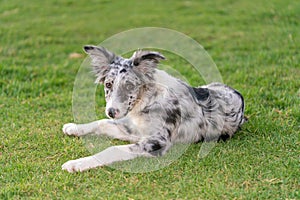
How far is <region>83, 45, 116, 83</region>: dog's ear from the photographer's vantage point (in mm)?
5844

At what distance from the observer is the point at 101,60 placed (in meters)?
5.87

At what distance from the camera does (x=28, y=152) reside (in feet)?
19.9

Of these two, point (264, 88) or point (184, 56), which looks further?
point (184, 56)

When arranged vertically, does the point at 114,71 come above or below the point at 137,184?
above

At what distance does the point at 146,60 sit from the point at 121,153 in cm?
105

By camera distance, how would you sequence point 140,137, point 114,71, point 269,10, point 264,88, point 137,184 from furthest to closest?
point 269,10 → point 264,88 → point 140,137 → point 114,71 → point 137,184

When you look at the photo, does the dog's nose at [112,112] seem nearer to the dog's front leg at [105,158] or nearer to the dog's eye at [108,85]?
the dog's eye at [108,85]

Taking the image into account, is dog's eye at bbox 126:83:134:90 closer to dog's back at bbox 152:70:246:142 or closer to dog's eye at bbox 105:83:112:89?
dog's eye at bbox 105:83:112:89

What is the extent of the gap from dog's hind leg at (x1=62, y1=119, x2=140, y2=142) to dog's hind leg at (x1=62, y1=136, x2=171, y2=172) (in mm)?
578

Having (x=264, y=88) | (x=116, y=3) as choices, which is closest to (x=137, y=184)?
(x=264, y=88)

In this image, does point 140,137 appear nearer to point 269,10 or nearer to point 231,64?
point 231,64

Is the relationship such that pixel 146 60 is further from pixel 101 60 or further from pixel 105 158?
pixel 105 158

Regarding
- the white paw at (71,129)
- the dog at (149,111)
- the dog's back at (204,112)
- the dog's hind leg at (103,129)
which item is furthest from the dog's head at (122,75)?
the white paw at (71,129)

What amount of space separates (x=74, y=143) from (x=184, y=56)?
4.15m
